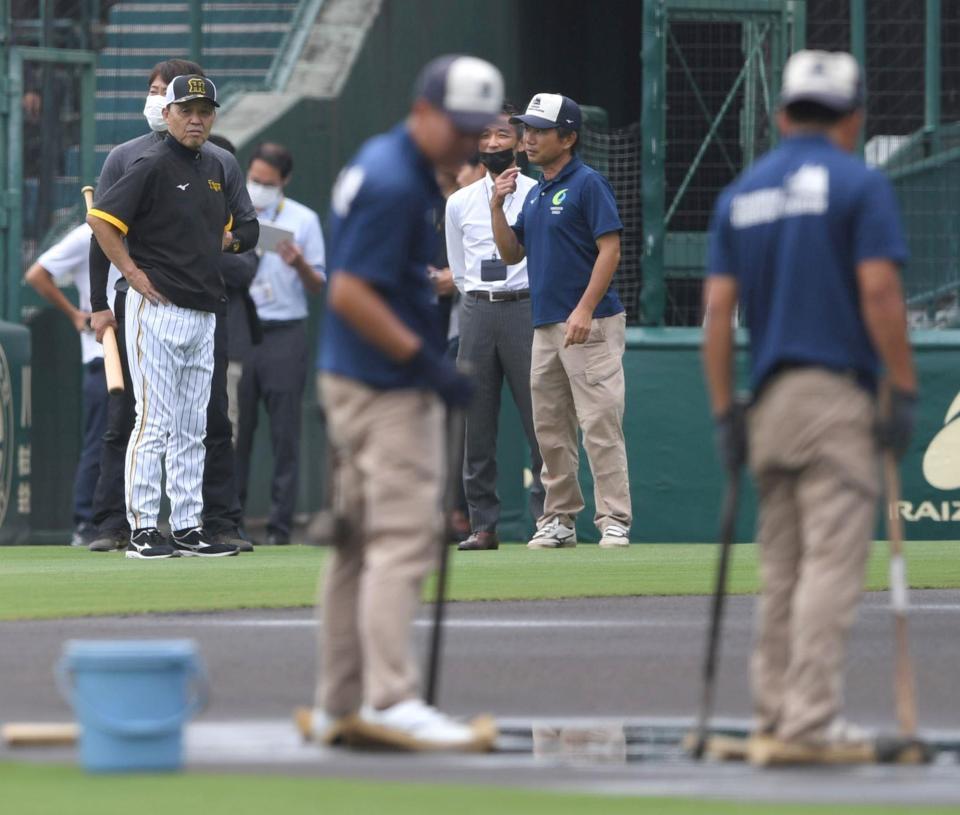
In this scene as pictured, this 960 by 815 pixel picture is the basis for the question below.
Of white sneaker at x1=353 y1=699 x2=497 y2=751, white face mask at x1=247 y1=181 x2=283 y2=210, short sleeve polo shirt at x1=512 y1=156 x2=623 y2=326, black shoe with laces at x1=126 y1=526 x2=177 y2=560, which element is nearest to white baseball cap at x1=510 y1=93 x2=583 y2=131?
short sleeve polo shirt at x1=512 y1=156 x2=623 y2=326

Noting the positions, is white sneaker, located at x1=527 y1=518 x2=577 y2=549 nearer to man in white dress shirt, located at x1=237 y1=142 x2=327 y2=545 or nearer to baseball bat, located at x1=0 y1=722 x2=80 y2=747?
man in white dress shirt, located at x1=237 y1=142 x2=327 y2=545

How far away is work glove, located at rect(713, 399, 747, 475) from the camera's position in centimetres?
607

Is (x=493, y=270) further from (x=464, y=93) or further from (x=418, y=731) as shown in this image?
(x=418, y=731)

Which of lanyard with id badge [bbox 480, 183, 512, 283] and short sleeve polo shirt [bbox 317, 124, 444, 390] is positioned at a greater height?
lanyard with id badge [bbox 480, 183, 512, 283]

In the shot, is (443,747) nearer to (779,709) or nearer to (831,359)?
(779,709)

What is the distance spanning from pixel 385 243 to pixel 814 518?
4.45ft

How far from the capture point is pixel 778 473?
6.07m

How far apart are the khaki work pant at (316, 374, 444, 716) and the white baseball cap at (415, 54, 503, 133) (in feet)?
2.49

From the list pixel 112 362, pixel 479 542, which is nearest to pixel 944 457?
pixel 479 542

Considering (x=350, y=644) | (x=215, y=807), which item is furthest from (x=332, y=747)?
(x=215, y=807)

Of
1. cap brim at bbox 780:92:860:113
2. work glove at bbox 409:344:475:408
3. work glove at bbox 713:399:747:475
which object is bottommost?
work glove at bbox 713:399:747:475

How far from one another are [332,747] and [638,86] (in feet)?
59.6

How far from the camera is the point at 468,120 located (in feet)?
19.9

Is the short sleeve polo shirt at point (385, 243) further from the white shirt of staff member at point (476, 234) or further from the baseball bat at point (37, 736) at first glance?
the white shirt of staff member at point (476, 234)
